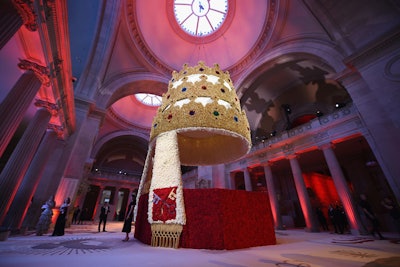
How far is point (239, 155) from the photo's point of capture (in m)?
4.54

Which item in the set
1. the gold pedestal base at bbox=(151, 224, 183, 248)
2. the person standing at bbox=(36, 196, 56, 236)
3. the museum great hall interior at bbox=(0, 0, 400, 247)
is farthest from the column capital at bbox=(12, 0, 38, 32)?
the person standing at bbox=(36, 196, 56, 236)

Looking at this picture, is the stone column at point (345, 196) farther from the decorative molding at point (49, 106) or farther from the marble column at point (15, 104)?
the decorative molding at point (49, 106)

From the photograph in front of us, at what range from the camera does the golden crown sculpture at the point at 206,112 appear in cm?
334

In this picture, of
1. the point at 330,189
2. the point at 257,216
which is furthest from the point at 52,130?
the point at 330,189

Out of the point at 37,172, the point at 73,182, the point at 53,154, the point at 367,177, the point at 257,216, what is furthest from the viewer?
the point at 367,177

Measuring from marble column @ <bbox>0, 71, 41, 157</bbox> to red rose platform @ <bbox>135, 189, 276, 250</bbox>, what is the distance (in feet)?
10.7

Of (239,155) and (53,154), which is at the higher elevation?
(53,154)

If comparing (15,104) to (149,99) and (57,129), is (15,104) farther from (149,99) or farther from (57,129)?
(149,99)

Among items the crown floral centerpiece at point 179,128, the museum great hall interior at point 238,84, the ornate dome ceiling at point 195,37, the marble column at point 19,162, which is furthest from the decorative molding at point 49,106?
the ornate dome ceiling at point 195,37

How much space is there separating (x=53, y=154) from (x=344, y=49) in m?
13.2

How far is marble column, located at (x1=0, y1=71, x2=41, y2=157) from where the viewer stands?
323cm

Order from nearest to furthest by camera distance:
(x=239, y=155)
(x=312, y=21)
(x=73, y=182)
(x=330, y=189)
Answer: (x=239, y=155) → (x=73, y=182) → (x=312, y=21) → (x=330, y=189)

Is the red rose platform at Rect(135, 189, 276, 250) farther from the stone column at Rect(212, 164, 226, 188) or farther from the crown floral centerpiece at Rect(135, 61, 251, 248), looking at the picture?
the stone column at Rect(212, 164, 226, 188)

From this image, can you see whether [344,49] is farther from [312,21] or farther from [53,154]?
[53,154]
